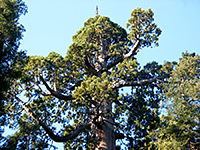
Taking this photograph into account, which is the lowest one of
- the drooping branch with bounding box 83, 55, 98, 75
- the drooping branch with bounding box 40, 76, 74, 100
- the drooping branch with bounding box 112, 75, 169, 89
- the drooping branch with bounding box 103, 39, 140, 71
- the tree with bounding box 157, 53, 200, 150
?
the tree with bounding box 157, 53, 200, 150

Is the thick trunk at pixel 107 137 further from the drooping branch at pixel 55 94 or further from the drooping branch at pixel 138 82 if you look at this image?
the drooping branch at pixel 55 94

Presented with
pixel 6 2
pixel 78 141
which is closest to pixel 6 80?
pixel 6 2

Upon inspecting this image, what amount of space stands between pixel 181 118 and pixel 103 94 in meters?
2.62

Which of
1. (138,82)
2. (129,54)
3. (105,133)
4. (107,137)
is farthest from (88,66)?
(107,137)

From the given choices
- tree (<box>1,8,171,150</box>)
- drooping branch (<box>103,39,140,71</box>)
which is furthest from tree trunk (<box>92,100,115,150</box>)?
drooping branch (<box>103,39,140,71</box>)

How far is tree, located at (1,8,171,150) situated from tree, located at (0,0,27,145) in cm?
152

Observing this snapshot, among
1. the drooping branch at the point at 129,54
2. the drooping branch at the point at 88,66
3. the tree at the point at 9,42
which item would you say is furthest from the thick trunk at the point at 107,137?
the tree at the point at 9,42

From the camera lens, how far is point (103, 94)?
9.39 metres

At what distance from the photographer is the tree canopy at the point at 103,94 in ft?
29.6

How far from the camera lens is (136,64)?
1141 cm

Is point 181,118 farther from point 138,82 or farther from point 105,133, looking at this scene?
point 138,82

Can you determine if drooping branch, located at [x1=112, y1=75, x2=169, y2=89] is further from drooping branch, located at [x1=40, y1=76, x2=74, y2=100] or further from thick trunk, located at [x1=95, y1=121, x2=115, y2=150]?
drooping branch, located at [x1=40, y1=76, x2=74, y2=100]

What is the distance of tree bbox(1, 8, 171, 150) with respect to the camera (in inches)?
379

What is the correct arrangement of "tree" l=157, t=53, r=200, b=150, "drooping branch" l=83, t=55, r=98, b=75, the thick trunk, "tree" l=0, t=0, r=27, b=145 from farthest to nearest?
"drooping branch" l=83, t=55, r=98, b=75 < the thick trunk < "tree" l=157, t=53, r=200, b=150 < "tree" l=0, t=0, r=27, b=145
